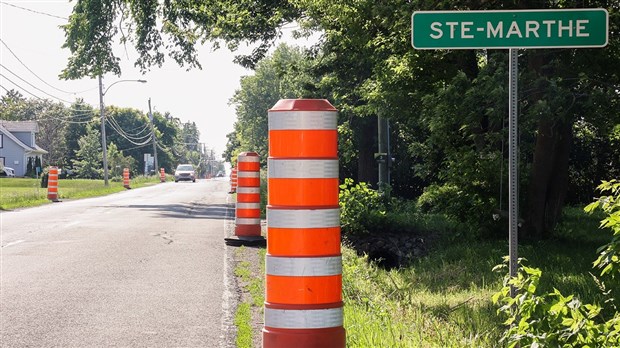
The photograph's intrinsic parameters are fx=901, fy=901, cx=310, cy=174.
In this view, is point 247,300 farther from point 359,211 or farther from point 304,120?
point 359,211

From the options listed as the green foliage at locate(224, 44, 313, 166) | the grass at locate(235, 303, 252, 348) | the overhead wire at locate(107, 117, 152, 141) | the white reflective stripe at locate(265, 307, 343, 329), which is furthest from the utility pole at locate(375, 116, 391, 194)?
the overhead wire at locate(107, 117, 152, 141)

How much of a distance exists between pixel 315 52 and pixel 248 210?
45.4 feet

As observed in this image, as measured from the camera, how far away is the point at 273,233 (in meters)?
5.16

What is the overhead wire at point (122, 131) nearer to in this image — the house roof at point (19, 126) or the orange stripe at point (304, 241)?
the house roof at point (19, 126)

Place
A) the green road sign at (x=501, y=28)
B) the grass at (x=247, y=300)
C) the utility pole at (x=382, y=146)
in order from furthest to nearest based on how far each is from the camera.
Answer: the utility pole at (x=382, y=146), the grass at (x=247, y=300), the green road sign at (x=501, y=28)

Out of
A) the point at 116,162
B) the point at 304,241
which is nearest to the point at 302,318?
the point at 304,241

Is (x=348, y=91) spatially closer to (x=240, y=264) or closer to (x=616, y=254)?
(x=240, y=264)

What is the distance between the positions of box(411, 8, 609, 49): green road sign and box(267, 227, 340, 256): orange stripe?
1490mm

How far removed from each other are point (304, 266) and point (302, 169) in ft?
1.81

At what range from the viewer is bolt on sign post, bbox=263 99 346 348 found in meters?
5.08

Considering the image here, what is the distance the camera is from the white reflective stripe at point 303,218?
5.07 m

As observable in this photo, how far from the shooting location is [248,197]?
14.7 metres

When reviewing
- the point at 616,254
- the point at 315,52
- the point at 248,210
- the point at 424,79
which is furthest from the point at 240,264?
the point at 315,52

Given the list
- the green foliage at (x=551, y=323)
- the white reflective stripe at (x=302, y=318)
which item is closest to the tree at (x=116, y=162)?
the white reflective stripe at (x=302, y=318)
